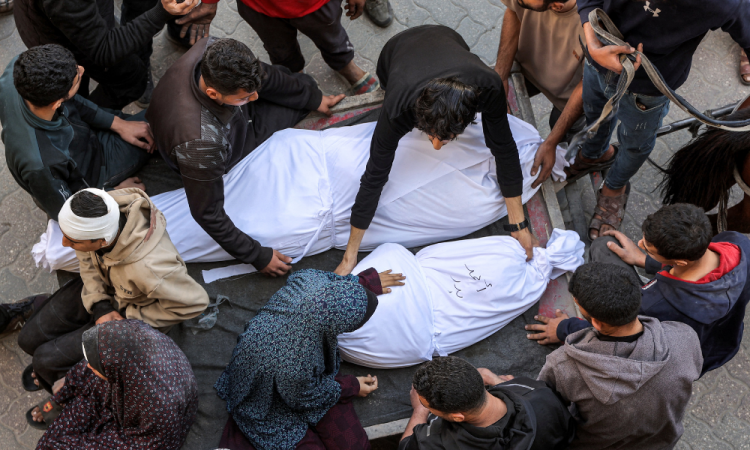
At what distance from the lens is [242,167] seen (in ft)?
10.1

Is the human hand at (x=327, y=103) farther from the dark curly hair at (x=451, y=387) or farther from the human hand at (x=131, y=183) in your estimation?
the dark curly hair at (x=451, y=387)

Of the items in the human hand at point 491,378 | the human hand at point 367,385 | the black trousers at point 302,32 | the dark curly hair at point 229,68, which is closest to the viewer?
the dark curly hair at point 229,68

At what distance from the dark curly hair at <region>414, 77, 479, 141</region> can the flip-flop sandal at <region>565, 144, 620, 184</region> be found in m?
1.19

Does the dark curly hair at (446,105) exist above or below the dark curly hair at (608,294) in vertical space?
above

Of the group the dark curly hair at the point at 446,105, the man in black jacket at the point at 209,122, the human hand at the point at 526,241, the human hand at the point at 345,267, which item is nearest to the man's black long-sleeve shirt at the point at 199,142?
the man in black jacket at the point at 209,122

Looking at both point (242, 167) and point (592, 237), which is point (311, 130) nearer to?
point (242, 167)

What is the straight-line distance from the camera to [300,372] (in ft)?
7.73

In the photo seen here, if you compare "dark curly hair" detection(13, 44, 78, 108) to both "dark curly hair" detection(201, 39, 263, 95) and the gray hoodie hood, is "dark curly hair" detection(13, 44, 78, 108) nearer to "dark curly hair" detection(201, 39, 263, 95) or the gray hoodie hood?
"dark curly hair" detection(201, 39, 263, 95)

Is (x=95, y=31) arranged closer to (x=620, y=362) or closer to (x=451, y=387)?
(x=451, y=387)

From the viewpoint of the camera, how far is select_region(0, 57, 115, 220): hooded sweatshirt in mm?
2553

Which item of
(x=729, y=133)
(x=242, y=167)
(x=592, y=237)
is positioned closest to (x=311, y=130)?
(x=242, y=167)

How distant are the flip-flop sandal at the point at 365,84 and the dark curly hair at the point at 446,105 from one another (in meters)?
1.46

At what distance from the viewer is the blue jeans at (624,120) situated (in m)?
2.62

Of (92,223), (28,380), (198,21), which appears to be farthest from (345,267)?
(198,21)
